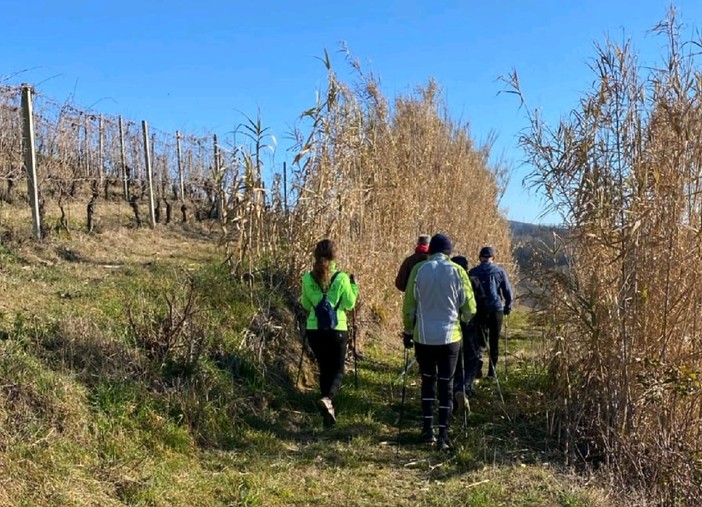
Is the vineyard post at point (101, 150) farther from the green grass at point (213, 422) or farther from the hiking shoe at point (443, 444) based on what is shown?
the hiking shoe at point (443, 444)

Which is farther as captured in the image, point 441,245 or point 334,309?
point 334,309

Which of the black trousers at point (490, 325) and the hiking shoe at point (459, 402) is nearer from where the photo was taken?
the hiking shoe at point (459, 402)

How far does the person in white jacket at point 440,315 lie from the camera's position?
4.67 metres

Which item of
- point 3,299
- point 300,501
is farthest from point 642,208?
point 3,299

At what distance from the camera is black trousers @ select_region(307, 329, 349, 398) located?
5250 millimetres

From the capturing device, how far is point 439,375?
480cm

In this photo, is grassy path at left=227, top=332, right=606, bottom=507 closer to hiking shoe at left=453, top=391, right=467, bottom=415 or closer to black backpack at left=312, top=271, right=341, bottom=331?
hiking shoe at left=453, top=391, right=467, bottom=415

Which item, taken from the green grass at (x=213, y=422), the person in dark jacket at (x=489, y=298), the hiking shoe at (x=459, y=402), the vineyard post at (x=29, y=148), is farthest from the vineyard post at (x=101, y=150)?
the hiking shoe at (x=459, y=402)

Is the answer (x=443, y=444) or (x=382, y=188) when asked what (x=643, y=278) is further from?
(x=382, y=188)

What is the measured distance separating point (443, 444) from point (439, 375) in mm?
541

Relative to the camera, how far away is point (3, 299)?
5242 mm

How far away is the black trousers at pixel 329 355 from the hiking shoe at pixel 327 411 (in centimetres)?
8

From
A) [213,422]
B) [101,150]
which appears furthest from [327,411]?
[101,150]

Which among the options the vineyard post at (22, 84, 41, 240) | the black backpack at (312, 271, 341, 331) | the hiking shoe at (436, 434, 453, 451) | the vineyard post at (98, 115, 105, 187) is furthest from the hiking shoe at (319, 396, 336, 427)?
the vineyard post at (98, 115, 105, 187)
